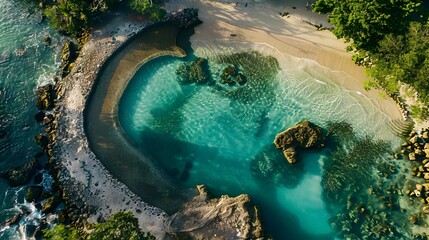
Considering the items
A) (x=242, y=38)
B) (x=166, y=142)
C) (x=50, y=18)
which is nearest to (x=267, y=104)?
(x=242, y=38)

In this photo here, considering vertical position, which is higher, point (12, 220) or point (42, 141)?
point (42, 141)

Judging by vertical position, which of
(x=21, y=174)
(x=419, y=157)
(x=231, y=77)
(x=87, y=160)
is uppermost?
(x=231, y=77)

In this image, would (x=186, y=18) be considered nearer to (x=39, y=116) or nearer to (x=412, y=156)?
(x=39, y=116)

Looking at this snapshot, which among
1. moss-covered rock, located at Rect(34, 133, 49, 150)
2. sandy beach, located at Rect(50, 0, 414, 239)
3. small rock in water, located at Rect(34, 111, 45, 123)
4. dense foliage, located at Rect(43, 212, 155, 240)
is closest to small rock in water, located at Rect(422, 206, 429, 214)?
sandy beach, located at Rect(50, 0, 414, 239)

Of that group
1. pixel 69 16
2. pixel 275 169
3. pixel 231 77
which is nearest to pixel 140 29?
pixel 69 16

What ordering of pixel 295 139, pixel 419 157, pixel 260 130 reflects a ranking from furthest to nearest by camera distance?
pixel 260 130, pixel 295 139, pixel 419 157

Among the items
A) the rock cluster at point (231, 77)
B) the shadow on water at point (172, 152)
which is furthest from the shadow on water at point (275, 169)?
the rock cluster at point (231, 77)

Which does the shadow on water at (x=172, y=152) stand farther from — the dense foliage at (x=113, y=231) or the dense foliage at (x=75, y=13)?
the dense foliage at (x=75, y=13)
